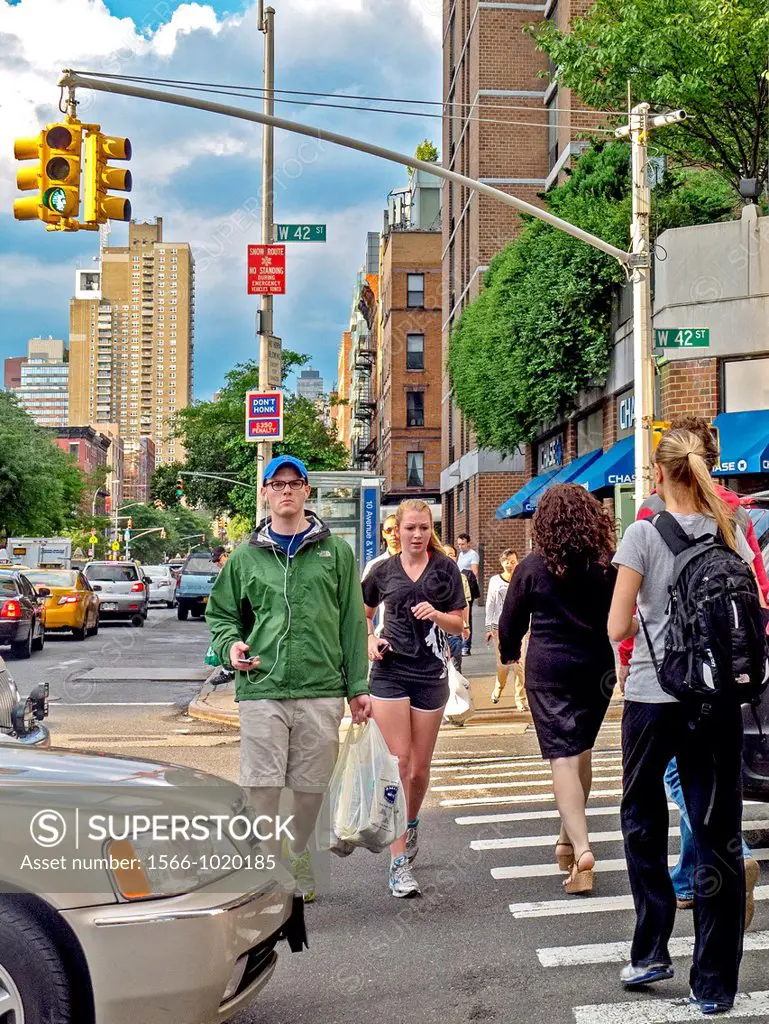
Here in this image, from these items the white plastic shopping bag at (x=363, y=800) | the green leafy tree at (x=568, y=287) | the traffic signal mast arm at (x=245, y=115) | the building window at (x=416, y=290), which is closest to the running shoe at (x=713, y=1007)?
the white plastic shopping bag at (x=363, y=800)

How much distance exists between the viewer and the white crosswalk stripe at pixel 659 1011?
14.2ft

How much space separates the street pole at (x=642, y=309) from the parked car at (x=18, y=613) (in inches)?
476

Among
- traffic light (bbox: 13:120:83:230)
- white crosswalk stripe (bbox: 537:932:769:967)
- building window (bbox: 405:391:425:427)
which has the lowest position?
white crosswalk stripe (bbox: 537:932:769:967)

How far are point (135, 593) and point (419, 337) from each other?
34175 mm

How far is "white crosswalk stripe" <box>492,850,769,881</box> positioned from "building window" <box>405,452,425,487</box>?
59.4 meters

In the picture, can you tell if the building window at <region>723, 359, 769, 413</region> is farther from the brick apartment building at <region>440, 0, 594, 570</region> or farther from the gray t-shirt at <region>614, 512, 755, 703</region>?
the brick apartment building at <region>440, 0, 594, 570</region>

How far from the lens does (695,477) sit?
4.54 meters

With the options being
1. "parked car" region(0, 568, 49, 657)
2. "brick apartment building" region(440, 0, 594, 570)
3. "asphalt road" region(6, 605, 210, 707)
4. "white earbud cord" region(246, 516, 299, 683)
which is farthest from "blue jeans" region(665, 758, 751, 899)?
"brick apartment building" region(440, 0, 594, 570)

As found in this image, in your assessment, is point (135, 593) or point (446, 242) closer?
point (135, 593)

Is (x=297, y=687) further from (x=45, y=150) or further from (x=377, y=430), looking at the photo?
(x=377, y=430)

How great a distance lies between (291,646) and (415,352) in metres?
60.4

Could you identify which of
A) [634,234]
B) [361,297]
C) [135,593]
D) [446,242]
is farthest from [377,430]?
[634,234]

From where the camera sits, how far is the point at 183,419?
82188mm

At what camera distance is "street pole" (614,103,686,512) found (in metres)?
14.0
